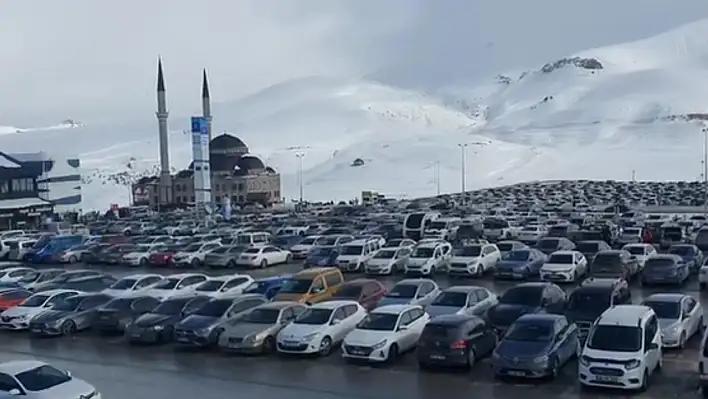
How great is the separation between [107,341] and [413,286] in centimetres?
767

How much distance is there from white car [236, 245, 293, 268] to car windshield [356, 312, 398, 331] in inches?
719

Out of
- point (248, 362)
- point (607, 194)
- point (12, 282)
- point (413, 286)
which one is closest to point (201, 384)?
point (248, 362)

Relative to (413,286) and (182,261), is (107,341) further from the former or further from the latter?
(182,261)

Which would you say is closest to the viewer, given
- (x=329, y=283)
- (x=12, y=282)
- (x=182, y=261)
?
(x=329, y=283)

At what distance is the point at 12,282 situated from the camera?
100ft

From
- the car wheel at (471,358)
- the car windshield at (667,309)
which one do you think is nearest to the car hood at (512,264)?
the car windshield at (667,309)

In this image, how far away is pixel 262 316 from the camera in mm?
20875

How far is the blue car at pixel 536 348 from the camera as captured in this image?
16.4 meters

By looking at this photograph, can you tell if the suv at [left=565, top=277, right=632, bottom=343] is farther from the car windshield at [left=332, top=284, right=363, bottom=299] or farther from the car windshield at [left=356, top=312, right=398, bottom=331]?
the car windshield at [left=332, top=284, right=363, bottom=299]

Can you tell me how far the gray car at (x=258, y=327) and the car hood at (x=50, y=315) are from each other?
5.24 m

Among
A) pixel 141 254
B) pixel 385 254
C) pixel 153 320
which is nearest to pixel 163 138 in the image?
pixel 141 254

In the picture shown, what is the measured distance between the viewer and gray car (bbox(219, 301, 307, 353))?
19906 mm

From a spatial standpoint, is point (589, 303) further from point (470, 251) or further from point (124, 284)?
point (124, 284)

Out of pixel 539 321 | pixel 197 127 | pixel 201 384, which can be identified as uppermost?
pixel 197 127
